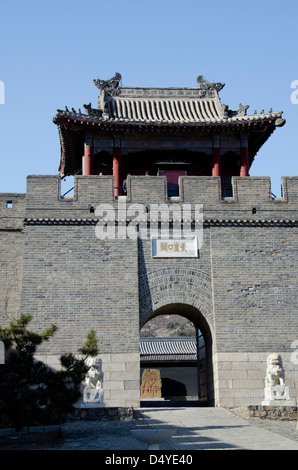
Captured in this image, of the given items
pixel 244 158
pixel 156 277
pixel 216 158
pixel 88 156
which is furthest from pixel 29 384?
pixel 244 158

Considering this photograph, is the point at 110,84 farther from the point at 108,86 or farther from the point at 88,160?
the point at 88,160

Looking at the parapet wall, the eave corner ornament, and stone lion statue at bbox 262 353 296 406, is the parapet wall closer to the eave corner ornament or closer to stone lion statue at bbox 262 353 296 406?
stone lion statue at bbox 262 353 296 406

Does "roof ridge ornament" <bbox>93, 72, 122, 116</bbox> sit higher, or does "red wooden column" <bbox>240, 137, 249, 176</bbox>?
"roof ridge ornament" <bbox>93, 72, 122, 116</bbox>

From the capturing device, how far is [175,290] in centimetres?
1264

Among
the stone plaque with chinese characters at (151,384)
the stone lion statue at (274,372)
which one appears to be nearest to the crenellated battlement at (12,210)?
the stone lion statue at (274,372)

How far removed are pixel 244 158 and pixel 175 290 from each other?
4044 millimetres

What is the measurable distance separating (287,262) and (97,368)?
14.7ft

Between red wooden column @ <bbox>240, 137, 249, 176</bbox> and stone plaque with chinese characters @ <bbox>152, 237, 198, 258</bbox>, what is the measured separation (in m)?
2.90

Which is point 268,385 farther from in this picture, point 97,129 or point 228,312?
point 97,129

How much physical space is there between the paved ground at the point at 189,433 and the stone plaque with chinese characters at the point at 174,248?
302cm

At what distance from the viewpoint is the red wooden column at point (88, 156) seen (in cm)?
1457

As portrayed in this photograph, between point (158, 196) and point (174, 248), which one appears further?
point (158, 196)

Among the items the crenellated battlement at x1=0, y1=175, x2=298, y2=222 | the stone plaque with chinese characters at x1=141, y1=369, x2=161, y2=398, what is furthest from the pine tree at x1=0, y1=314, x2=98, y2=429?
the stone plaque with chinese characters at x1=141, y1=369, x2=161, y2=398

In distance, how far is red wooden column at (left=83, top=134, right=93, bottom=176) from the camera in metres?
14.6
